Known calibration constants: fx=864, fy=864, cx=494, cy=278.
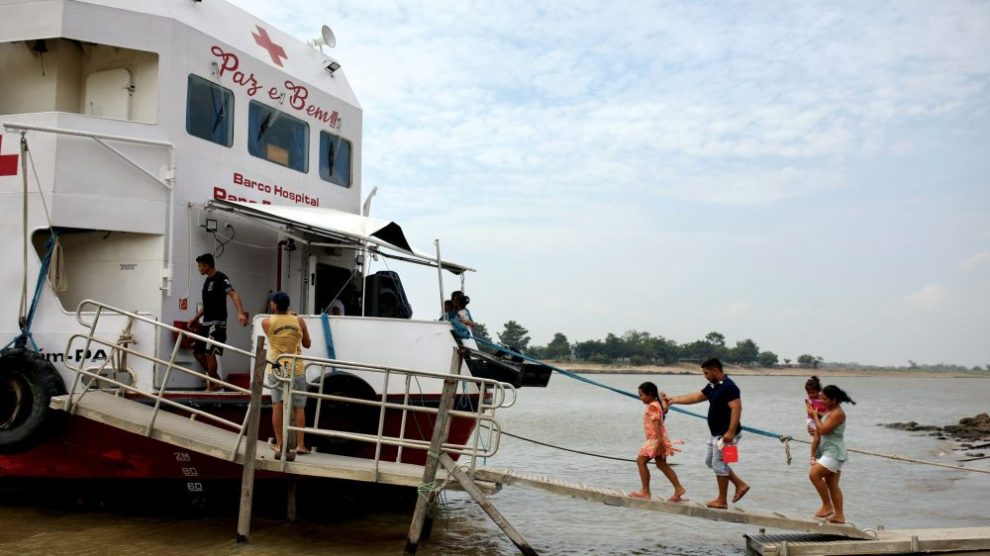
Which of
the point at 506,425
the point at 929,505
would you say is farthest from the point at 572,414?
the point at 929,505

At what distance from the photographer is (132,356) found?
8.19 m

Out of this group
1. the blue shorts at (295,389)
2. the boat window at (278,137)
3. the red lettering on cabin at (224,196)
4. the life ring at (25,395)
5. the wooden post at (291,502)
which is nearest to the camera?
the blue shorts at (295,389)

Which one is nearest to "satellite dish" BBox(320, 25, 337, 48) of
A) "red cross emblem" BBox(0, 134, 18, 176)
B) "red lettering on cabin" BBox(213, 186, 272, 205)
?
"red lettering on cabin" BBox(213, 186, 272, 205)

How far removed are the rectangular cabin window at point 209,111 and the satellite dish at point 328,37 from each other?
2379 mm

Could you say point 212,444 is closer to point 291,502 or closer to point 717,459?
point 291,502

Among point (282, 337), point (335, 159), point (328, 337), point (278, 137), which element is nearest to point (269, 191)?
point (278, 137)

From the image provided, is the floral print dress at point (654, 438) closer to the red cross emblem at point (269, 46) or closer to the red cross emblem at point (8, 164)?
the red cross emblem at point (269, 46)

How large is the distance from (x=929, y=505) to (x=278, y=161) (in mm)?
10763

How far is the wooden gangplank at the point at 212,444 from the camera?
7.16m

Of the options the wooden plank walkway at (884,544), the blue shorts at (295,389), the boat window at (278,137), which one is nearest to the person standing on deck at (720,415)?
the wooden plank walkway at (884,544)

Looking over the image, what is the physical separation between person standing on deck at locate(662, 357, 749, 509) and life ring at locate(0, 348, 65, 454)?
5508 millimetres

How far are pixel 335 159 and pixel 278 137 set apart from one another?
1.13 meters

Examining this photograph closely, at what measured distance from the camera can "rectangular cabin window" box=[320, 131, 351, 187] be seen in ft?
36.7

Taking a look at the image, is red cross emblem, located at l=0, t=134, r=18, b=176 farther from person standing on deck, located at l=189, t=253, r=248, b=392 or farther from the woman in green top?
the woman in green top
